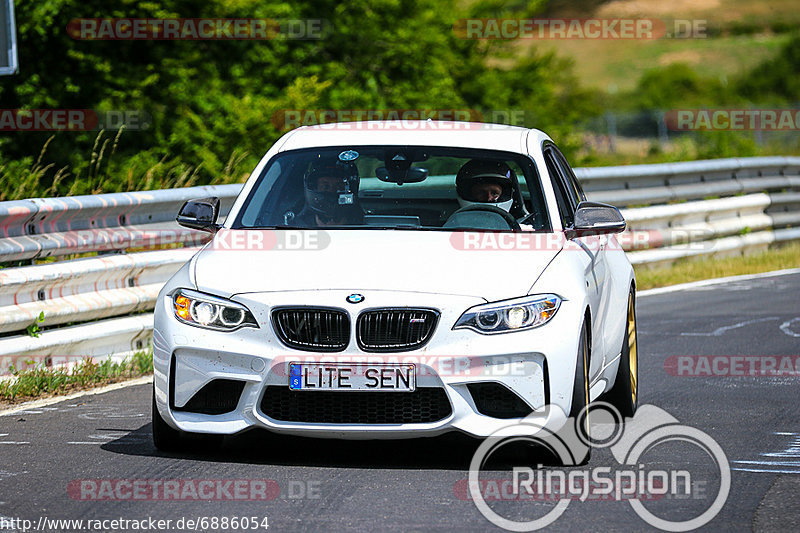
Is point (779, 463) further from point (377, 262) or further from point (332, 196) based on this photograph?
point (332, 196)

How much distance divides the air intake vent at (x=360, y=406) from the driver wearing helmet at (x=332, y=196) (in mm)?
1401

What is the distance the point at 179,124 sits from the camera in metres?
26.0

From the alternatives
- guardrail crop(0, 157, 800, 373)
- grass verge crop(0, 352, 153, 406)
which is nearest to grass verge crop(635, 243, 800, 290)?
guardrail crop(0, 157, 800, 373)

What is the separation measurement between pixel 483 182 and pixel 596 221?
761 mm

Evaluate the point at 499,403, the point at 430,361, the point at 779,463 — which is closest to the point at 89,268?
the point at 430,361

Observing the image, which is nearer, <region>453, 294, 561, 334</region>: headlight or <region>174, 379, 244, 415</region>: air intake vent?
<region>453, 294, 561, 334</region>: headlight

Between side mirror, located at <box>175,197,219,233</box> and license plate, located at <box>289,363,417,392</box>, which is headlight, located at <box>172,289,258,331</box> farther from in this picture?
side mirror, located at <box>175,197,219,233</box>

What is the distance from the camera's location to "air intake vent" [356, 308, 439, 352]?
6344 millimetres

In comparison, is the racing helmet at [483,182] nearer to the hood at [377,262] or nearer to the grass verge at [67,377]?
the hood at [377,262]

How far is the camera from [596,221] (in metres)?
7.39

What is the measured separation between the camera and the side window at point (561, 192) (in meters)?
7.79

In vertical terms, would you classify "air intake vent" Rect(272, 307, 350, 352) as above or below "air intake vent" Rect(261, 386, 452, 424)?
above

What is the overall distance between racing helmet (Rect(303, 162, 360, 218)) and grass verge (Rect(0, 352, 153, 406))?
2.26m

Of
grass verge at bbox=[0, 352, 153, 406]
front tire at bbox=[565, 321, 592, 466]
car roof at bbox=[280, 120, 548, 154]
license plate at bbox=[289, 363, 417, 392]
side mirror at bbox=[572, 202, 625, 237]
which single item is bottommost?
grass verge at bbox=[0, 352, 153, 406]
